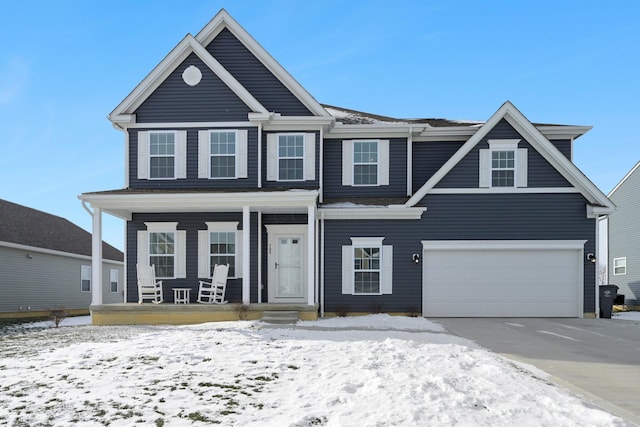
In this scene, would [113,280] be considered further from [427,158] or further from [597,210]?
[597,210]

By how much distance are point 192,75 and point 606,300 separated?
1416 cm

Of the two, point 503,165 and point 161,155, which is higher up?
point 161,155

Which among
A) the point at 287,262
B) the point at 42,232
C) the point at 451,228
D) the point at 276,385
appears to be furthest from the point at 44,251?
the point at 276,385

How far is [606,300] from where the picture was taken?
1480 cm

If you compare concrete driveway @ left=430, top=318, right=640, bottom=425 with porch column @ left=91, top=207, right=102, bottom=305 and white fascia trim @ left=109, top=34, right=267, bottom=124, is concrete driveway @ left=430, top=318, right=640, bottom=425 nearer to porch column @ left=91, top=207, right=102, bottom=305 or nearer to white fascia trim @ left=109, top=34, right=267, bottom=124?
white fascia trim @ left=109, top=34, right=267, bottom=124

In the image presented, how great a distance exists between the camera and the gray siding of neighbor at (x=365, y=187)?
15555mm

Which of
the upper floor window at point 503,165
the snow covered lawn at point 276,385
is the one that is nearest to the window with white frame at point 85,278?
the snow covered lawn at point 276,385

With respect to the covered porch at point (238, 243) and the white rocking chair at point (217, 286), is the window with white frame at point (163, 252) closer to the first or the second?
the covered porch at point (238, 243)

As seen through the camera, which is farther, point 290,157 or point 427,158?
point 427,158

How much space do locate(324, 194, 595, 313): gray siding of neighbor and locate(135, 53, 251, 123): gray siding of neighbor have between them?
469cm

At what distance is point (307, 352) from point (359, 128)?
9.17 m

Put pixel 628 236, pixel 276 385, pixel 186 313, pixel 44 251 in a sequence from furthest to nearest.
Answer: pixel 628 236
pixel 44 251
pixel 186 313
pixel 276 385

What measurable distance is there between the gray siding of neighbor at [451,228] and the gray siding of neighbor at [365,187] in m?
1.36

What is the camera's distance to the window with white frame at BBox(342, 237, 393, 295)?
47.3 ft
